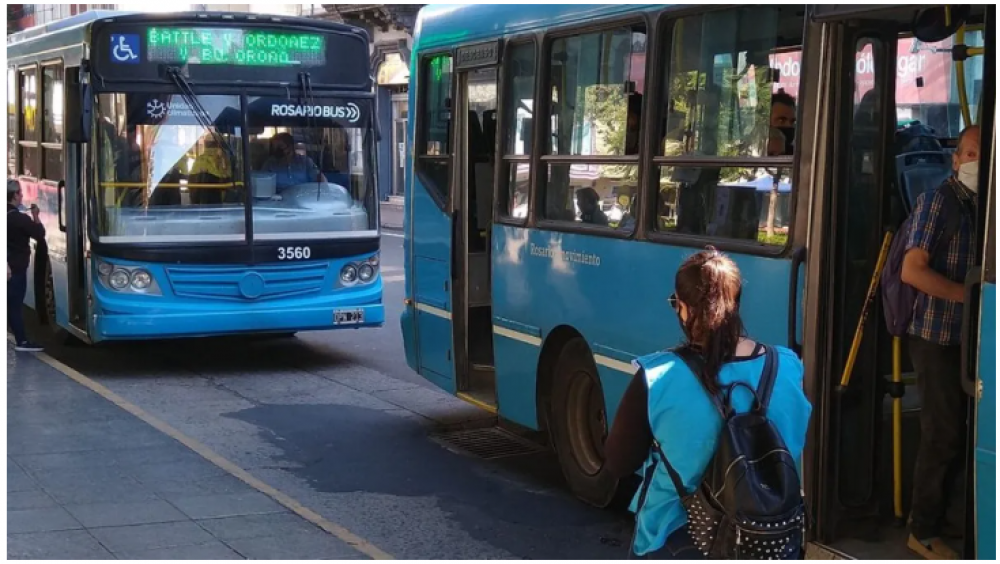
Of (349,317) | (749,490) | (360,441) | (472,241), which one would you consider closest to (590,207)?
(472,241)

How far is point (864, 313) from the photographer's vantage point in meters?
5.59

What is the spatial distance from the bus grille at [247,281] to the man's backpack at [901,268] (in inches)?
281

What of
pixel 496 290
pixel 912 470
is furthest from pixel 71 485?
pixel 912 470

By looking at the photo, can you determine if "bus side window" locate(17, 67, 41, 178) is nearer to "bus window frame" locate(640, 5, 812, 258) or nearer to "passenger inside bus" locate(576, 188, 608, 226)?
"passenger inside bus" locate(576, 188, 608, 226)

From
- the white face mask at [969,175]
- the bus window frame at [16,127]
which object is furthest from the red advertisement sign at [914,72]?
the bus window frame at [16,127]

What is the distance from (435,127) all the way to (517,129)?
1.37 meters

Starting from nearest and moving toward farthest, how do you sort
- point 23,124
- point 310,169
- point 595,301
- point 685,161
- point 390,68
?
point 685,161, point 595,301, point 310,169, point 23,124, point 390,68

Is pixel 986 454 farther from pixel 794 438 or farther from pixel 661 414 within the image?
pixel 661 414

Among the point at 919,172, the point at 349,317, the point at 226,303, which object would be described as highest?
the point at 919,172

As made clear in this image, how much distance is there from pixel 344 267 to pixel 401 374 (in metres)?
1.03

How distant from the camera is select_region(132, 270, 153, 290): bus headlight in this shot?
11.4 m

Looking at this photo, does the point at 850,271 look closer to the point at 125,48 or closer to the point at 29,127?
the point at 125,48

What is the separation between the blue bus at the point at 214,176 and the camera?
448 inches

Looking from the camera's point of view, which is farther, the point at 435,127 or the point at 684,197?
the point at 435,127
